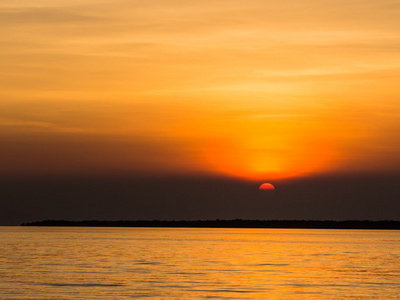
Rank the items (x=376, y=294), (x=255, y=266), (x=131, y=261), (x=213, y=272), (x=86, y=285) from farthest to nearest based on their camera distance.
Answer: (x=131, y=261) < (x=255, y=266) < (x=213, y=272) < (x=86, y=285) < (x=376, y=294)

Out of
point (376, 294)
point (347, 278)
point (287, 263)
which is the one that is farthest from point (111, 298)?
point (287, 263)

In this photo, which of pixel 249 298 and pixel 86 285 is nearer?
pixel 249 298

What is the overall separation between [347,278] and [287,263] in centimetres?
1374

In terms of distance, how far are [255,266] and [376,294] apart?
64.6 ft

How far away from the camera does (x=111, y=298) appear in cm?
3691

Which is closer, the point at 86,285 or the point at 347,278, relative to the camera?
the point at 86,285

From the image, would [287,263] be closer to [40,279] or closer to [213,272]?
[213,272]

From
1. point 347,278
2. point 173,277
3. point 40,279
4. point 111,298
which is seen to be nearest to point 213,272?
point 173,277

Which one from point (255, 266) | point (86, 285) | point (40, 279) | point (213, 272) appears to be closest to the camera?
point (86, 285)

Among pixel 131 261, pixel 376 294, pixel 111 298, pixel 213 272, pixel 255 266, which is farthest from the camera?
pixel 131 261

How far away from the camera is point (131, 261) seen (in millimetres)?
63156

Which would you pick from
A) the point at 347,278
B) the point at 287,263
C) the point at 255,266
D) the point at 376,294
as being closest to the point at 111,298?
the point at 376,294

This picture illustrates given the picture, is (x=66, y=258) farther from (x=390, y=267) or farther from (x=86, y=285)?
(x=390, y=267)

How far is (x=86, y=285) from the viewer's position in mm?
42656
